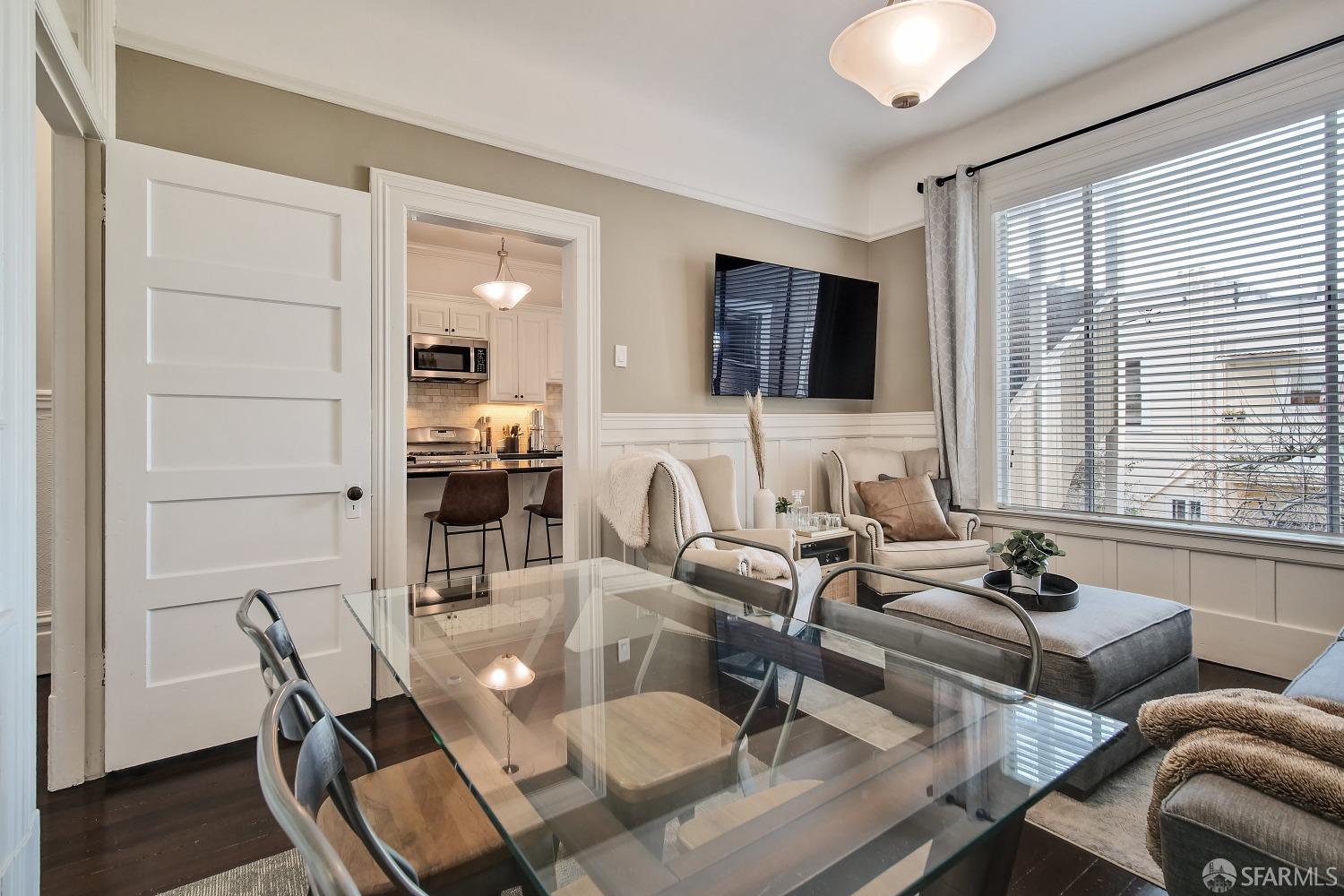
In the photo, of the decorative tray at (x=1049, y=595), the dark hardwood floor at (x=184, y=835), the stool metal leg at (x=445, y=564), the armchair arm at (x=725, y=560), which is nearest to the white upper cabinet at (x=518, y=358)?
the stool metal leg at (x=445, y=564)

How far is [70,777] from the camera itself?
81.0 inches

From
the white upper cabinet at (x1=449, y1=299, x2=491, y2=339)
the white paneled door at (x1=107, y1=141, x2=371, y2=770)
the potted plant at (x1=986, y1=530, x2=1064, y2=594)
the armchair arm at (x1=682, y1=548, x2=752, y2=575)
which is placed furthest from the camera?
the white upper cabinet at (x1=449, y1=299, x2=491, y2=339)

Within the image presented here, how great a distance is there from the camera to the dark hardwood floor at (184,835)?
1.59 metres

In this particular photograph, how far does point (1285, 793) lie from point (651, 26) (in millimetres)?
3290

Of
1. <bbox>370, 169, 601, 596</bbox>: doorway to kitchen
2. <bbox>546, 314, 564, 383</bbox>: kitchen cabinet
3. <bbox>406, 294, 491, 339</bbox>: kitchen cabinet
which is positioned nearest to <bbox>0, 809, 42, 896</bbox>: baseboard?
<bbox>370, 169, 601, 596</bbox>: doorway to kitchen

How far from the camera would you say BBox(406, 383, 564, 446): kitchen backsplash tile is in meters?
6.42

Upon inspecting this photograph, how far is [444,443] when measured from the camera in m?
6.39

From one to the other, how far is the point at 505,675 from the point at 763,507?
96.5 inches

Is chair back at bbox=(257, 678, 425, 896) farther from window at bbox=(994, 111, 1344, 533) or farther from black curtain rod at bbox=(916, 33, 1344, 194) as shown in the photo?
black curtain rod at bbox=(916, 33, 1344, 194)

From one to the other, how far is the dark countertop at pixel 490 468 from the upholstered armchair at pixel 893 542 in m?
1.75

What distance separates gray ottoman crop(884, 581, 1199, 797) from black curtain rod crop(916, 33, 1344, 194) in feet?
8.09

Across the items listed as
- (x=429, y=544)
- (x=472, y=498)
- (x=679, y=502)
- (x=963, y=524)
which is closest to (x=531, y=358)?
(x=429, y=544)

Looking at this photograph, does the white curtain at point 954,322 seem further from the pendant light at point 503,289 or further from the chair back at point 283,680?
the chair back at point 283,680

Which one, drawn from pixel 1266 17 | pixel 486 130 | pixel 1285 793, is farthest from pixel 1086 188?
pixel 1285 793
